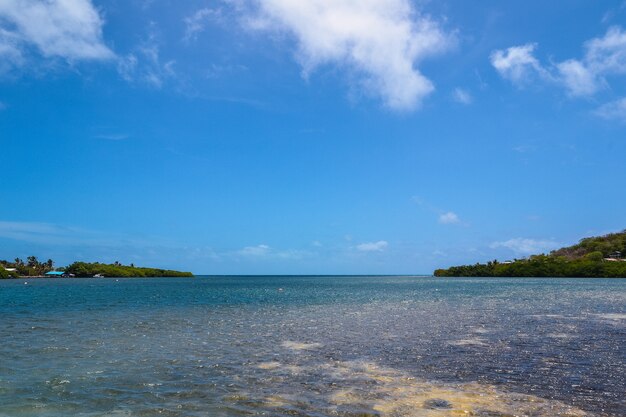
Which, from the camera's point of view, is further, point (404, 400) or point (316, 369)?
point (316, 369)

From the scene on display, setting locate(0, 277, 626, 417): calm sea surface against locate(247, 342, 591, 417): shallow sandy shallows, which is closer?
locate(247, 342, 591, 417): shallow sandy shallows

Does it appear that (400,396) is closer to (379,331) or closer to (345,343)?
(345,343)

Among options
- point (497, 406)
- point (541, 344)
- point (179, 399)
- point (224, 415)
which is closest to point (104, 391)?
point (179, 399)

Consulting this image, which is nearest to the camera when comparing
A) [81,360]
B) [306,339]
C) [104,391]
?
[104,391]

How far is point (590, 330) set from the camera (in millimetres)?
31969

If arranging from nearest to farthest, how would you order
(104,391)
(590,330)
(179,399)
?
(179,399)
(104,391)
(590,330)

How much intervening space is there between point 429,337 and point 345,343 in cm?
597

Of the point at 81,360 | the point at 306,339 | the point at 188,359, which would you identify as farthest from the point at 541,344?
the point at 81,360

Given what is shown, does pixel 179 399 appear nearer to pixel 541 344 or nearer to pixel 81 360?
pixel 81 360

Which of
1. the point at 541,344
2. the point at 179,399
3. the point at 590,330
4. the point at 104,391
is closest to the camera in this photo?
the point at 179,399

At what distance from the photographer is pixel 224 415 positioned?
13.7m

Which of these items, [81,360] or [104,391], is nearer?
[104,391]

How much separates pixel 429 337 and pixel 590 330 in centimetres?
1213

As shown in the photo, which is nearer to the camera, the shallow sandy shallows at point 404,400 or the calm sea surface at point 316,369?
the shallow sandy shallows at point 404,400
